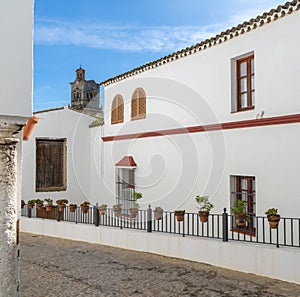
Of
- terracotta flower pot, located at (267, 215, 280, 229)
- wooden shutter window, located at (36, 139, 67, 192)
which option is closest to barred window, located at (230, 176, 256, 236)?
terracotta flower pot, located at (267, 215, 280, 229)

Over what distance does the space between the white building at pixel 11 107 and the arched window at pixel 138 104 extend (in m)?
10.0

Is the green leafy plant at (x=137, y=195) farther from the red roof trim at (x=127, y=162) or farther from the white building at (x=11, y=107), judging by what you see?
the white building at (x=11, y=107)

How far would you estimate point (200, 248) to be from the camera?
9352 millimetres

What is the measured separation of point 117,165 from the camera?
14.6 m

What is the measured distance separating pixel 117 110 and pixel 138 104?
1.48 m

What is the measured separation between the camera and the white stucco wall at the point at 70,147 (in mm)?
15664

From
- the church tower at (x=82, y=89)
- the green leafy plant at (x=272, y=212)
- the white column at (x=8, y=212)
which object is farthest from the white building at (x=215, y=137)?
the church tower at (x=82, y=89)

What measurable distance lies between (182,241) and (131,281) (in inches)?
86.7

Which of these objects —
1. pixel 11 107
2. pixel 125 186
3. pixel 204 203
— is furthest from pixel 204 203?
pixel 11 107

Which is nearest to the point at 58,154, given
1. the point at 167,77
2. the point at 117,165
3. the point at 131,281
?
the point at 117,165

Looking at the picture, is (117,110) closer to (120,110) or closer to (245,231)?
(120,110)

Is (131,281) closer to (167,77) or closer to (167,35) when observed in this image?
(167,77)

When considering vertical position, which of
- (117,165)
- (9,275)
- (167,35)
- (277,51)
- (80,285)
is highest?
(167,35)

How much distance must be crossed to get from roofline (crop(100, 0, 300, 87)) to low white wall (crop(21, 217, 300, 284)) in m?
5.35
